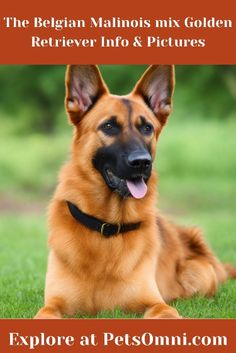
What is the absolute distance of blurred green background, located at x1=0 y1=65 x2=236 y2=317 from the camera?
9.61m

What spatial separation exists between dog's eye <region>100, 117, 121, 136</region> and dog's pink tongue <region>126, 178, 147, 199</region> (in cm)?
42

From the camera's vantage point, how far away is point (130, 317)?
567 centimetres

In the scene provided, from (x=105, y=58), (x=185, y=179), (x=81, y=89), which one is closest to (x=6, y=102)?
(x=185, y=179)

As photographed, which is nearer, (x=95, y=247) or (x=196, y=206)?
(x=95, y=247)

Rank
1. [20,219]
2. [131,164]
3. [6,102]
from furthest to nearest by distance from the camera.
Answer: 1. [6,102]
2. [20,219]
3. [131,164]

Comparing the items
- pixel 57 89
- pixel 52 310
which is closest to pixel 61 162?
pixel 57 89

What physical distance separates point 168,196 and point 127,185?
14.2 metres

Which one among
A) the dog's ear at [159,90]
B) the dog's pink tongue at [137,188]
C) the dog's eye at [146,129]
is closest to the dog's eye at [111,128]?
the dog's eye at [146,129]

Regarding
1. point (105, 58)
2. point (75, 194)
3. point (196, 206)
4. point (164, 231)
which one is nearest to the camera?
point (75, 194)

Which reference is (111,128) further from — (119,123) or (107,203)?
(107,203)

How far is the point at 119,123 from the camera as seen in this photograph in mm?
5832

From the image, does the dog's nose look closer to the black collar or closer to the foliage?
the black collar

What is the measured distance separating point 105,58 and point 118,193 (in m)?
2.25

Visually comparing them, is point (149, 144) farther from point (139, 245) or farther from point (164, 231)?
point (164, 231)
